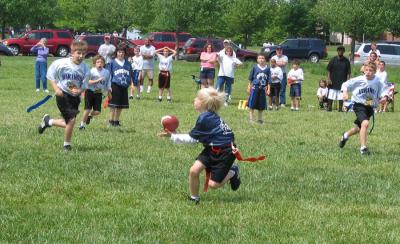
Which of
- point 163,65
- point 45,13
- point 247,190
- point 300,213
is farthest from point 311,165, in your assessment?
point 45,13

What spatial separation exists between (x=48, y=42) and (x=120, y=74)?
107 ft

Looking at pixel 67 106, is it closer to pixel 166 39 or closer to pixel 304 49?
pixel 304 49

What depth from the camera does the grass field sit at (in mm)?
6633

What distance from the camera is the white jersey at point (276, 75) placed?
21.9 metres

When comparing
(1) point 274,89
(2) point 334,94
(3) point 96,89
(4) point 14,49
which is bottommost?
(4) point 14,49

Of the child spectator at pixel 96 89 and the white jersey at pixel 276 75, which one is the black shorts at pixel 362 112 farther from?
the white jersey at pixel 276 75

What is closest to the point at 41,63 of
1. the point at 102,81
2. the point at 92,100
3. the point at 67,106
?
the point at 92,100

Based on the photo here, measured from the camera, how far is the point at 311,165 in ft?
35.4

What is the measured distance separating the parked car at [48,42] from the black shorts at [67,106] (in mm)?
36142

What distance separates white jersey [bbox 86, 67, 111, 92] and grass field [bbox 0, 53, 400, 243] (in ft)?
2.73

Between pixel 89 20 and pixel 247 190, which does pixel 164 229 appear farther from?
pixel 89 20

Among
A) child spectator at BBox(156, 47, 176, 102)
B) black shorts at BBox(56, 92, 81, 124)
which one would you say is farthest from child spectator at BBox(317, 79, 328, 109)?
black shorts at BBox(56, 92, 81, 124)

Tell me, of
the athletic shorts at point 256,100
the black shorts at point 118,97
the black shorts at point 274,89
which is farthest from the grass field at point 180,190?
the black shorts at point 274,89

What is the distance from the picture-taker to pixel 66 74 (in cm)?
1131
